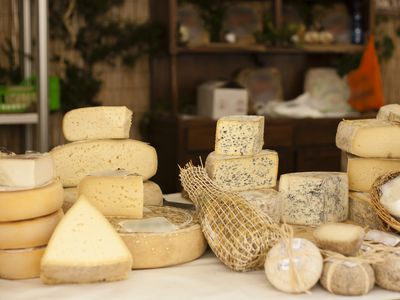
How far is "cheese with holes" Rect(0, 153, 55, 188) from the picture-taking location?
5.34ft

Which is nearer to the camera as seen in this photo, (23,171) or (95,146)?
(23,171)

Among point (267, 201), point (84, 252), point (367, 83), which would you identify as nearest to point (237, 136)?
point (267, 201)

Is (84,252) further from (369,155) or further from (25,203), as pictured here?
(369,155)

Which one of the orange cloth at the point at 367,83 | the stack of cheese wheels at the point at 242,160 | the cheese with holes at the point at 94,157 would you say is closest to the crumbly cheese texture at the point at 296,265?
the stack of cheese wheels at the point at 242,160

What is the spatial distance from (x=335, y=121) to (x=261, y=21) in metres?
0.84

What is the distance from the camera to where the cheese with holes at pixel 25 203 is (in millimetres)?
1609


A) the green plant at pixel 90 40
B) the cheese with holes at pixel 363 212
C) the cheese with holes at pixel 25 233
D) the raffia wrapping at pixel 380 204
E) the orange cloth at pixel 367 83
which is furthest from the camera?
the orange cloth at pixel 367 83

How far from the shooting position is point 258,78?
190 inches

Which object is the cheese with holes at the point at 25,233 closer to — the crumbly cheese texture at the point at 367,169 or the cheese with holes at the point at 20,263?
the cheese with holes at the point at 20,263

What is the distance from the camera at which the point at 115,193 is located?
71.2 inches

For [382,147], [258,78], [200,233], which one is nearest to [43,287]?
[200,233]

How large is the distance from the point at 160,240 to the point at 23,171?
353mm

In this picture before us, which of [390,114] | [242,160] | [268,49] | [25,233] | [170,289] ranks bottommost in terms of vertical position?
[170,289]

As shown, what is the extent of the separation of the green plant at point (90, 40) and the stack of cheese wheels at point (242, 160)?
247cm
